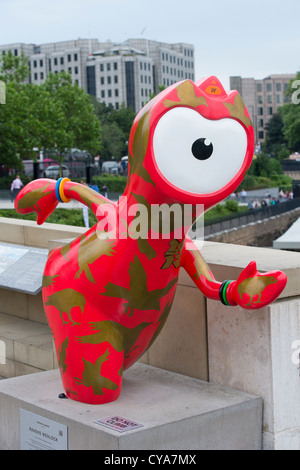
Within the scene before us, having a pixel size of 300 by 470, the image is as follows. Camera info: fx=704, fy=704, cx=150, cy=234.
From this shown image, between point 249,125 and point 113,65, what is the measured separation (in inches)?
4472

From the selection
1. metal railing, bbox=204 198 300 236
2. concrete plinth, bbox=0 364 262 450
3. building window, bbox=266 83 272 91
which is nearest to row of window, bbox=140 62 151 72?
building window, bbox=266 83 272 91

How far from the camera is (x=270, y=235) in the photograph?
4362 cm

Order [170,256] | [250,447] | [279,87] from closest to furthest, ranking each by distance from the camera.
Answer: [170,256] < [250,447] < [279,87]

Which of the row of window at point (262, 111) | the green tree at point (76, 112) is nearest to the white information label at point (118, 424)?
the green tree at point (76, 112)

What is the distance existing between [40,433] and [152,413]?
727 millimetres

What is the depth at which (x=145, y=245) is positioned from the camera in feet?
13.2

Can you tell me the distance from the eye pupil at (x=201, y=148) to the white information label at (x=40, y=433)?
1.78 m

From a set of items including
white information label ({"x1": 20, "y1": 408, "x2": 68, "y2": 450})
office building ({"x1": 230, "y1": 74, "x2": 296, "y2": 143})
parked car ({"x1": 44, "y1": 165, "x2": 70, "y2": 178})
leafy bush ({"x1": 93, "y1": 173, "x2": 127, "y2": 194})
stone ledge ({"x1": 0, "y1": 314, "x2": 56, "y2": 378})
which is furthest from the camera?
office building ({"x1": 230, "y1": 74, "x2": 296, "y2": 143})

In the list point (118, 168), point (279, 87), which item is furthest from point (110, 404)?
point (279, 87)

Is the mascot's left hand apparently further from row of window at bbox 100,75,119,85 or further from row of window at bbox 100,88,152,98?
row of window at bbox 100,88,152,98

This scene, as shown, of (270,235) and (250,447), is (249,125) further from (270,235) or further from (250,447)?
(270,235)

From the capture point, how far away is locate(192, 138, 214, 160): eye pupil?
12.3 feet

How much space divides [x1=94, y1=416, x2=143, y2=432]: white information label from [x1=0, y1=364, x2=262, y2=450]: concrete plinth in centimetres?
3

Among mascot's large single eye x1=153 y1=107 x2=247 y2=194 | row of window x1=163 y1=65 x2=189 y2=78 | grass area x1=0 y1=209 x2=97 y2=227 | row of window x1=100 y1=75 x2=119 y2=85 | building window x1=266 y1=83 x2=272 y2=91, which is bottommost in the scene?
grass area x1=0 y1=209 x2=97 y2=227
